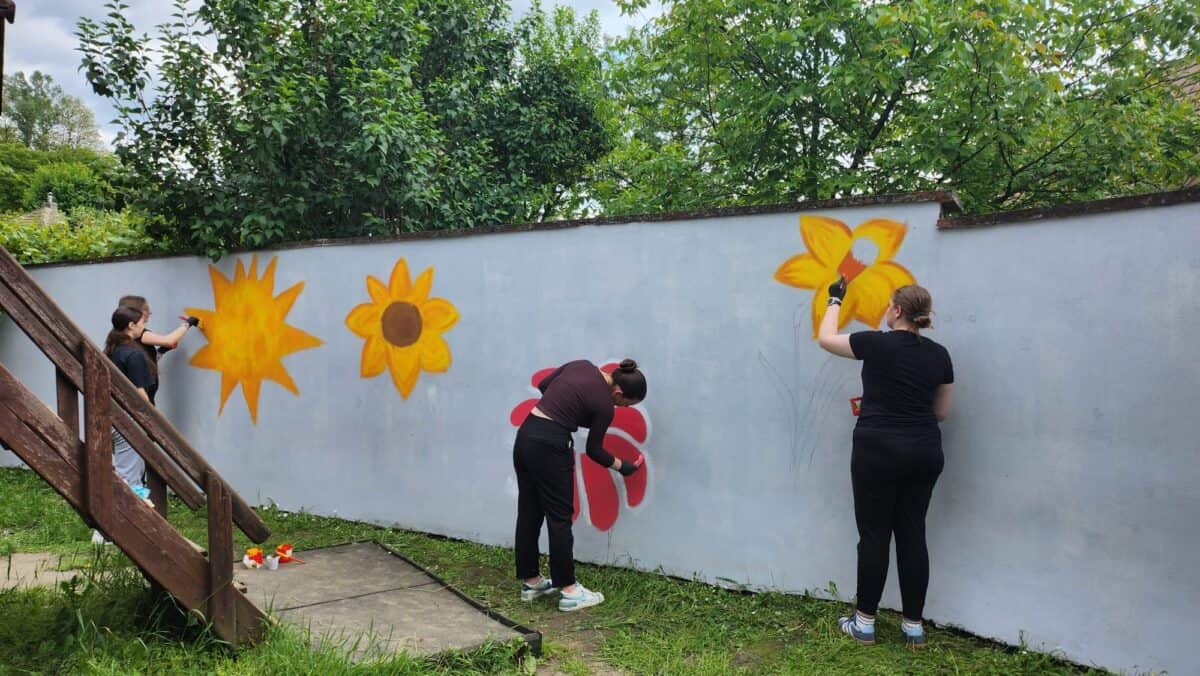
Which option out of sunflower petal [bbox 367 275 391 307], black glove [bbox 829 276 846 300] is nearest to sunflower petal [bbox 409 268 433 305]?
sunflower petal [bbox 367 275 391 307]

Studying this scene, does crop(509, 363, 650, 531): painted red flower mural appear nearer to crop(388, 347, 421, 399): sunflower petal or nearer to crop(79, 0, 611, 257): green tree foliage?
crop(388, 347, 421, 399): sunflower petal

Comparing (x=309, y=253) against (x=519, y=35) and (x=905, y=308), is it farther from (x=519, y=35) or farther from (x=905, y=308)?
(x=519, y=35)

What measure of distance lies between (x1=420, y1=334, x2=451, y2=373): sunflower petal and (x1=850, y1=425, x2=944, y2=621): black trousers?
2.86 m

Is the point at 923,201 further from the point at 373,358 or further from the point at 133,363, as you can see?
the point at 133,363

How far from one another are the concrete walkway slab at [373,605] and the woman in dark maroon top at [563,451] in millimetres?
464

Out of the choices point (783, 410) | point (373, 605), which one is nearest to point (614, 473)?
point (783, 410)

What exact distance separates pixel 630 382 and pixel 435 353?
1.82 metres

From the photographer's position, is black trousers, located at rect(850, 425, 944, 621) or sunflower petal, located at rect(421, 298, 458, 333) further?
sunflower petal, located at rect(421, 298, 458, 333)

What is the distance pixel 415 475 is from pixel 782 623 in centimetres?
278

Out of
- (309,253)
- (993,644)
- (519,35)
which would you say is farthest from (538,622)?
(519,35)

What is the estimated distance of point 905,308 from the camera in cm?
345

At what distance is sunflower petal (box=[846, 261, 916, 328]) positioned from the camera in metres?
3.74

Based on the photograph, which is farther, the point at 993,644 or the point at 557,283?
the point at 557,283

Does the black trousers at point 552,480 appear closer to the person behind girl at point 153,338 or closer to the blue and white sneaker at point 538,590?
the blue and white sneaker at point 538,590
